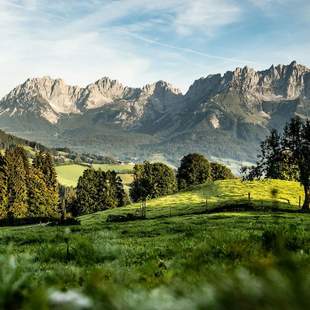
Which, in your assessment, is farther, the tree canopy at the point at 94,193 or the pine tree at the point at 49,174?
the tree canopy at the point at 94,193

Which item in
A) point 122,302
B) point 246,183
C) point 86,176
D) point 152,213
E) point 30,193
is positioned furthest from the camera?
point 86,176

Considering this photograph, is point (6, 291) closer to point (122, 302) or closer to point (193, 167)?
point (122, 302)

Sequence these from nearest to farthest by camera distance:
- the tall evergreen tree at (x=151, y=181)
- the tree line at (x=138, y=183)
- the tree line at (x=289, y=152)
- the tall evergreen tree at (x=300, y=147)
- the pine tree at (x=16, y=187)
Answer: the tall evergreen tree at (x=300, y=147), the tree line at (x=289, y=152), the pine tree at (x=16, y=187), the tree line at (x=138, y=183), the tall evergreen tree at (x=151, y=181)

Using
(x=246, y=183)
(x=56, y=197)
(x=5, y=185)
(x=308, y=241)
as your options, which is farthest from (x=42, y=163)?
(x=308, y=241)

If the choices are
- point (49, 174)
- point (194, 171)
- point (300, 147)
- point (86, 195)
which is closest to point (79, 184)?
point (86, 195)

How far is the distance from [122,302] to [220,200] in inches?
3942

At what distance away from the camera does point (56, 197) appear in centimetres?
14888

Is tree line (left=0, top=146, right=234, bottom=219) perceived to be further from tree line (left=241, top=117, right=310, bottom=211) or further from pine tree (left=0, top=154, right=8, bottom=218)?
tree line (left=241, top=117, right=310, bottom=211)

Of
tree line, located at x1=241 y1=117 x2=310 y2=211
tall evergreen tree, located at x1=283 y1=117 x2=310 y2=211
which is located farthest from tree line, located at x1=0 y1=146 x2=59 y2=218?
tall evergreen tree, located at x1=283 y1=117 x2=310 y2=211

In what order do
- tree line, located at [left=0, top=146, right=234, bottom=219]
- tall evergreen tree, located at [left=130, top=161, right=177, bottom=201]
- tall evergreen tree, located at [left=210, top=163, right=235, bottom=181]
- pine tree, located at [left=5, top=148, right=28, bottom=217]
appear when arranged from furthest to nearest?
tall evergreen tree, located at [left=210, top=163, right=235, bottom=181], tall evergreen tree, located at [left=130, top=161, right=177, bottom=201], tree line, located at [left=0, top=146, right=234, bottom=219], pine tree, located at [left=5, top=148, right=28, bottom=217]

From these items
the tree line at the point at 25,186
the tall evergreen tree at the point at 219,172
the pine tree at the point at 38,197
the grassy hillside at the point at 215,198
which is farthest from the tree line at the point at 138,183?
the grassy hillside at the point at 215,198

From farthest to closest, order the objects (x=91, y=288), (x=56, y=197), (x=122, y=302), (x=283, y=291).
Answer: (x=56, y=197)
(x=91, y=288)
(x=122, y=302)
(x=283, y=291)

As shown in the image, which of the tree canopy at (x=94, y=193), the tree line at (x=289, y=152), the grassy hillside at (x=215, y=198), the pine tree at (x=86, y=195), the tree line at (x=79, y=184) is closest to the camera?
the tree line at (x=289, y=152)

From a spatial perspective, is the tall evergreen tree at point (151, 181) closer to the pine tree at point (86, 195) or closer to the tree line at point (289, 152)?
the pine tree at point (86, 195)
